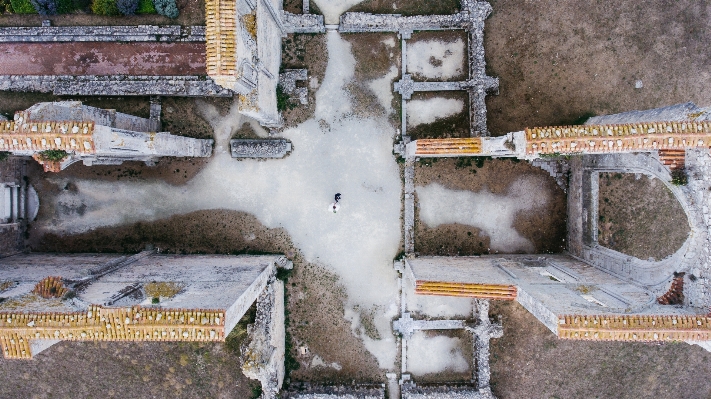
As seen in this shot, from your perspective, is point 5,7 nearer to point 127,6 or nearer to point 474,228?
point 127,6

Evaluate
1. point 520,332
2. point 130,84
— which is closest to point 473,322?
point 520,332

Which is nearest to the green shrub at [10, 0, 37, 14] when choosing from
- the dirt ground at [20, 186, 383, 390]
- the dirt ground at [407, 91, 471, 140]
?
the dirt ground at [20, 186, 383, 390]

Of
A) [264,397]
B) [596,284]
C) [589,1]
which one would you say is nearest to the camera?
[596,284]

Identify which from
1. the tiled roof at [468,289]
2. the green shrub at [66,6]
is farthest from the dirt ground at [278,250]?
the green shrub at [66,6]

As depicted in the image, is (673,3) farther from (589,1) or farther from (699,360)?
(699,360)

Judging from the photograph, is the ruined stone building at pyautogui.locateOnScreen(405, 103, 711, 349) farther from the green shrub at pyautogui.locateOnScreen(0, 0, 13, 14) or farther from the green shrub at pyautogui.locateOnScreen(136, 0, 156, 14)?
the green shrub at pyautogui.locateOnScreen(0, 0, 13, 14)

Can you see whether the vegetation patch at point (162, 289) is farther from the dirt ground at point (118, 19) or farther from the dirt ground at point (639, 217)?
the dirt ground at point (639, 217)

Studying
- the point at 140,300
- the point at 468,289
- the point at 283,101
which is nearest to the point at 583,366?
the point at 468,289
